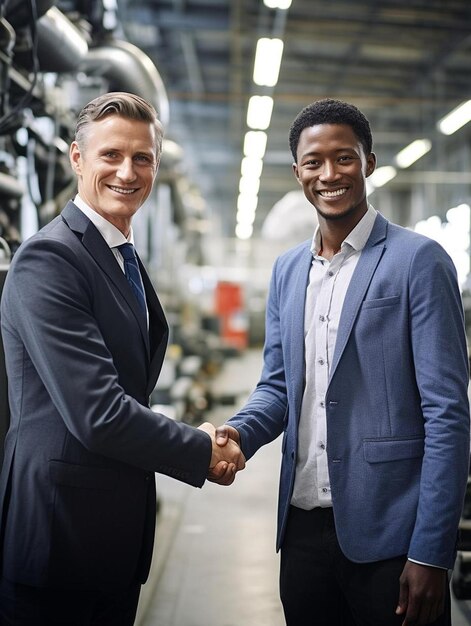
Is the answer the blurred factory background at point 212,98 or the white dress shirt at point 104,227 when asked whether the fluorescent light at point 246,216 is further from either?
the white dress shirt at point 104,227

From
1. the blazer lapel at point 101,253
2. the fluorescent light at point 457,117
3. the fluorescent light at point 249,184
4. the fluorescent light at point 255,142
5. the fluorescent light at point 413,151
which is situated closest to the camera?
the blazer lapel at point 101,253

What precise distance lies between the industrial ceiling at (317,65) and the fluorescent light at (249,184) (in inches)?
46.1

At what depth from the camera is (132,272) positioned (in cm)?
155

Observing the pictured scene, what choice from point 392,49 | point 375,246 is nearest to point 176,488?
point 375,246

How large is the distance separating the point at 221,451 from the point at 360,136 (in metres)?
0.82

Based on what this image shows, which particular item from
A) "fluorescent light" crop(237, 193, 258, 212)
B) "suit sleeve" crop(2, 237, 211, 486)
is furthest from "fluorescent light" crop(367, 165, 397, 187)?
"suit sleeve" crop(2, 237, 211, 486)

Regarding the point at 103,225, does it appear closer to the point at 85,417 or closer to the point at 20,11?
the point at 85,417

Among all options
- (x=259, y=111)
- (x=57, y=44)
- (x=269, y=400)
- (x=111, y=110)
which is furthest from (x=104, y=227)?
(x=259, y=111)

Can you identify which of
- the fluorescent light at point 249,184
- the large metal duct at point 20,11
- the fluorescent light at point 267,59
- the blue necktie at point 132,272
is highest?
the fluorescent light at point 249,184

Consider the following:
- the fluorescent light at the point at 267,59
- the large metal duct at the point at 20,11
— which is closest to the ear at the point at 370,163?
the large metal duct at the point at 20,11

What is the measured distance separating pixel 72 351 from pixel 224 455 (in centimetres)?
53

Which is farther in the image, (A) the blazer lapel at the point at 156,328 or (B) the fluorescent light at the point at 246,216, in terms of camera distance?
(B) the fluorescent light at the point at 246,216

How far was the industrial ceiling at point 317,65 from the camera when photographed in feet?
28.0

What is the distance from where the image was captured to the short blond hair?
1.46 meters
